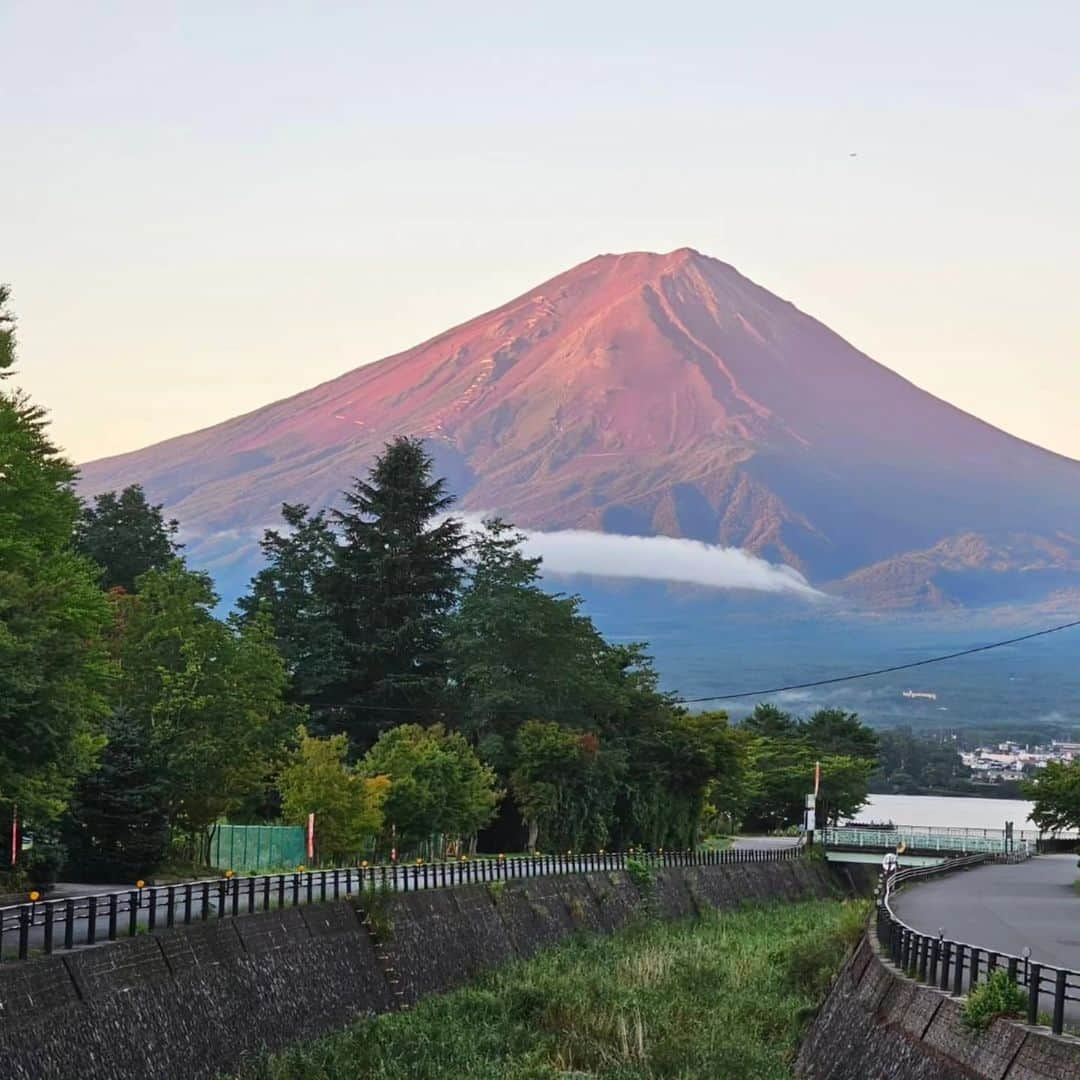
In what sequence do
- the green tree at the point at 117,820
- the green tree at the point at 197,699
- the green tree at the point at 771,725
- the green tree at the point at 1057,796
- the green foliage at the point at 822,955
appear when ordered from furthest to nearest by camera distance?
the green tree at the point at 771,725 → the green tree at the point at 1057,796 → the green tree at the point at 197,699 → the green tree at the point at 117,820 → the green foliage at the point at 822,955

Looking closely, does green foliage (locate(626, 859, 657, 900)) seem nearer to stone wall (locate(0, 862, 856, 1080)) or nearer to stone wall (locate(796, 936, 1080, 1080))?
stone wall (locate(0, 862, 856, 1080))

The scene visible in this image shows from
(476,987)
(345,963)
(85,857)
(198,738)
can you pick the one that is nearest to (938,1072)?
(345,963)

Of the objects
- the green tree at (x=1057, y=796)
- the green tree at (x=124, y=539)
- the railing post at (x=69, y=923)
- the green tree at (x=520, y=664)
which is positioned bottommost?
the green tree at (x=1057, y=796)

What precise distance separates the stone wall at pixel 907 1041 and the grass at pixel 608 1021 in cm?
144

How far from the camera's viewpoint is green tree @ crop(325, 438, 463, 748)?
10906 centimetres

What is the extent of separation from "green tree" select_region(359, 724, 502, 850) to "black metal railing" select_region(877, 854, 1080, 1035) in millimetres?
32239

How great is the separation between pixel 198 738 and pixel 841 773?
88.8 metres

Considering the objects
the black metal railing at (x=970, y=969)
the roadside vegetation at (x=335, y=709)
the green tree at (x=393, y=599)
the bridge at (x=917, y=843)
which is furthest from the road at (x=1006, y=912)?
the green tree at (x=393, y=599)

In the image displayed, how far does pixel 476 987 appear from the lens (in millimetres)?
49375

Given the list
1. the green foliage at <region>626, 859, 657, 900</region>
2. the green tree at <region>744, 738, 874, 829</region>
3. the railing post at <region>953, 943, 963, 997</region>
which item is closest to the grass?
the railing post at <region>953, 943, 963, 997</region>

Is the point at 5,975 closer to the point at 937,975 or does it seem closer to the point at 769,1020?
the point at 937,975

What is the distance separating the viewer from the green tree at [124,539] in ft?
393

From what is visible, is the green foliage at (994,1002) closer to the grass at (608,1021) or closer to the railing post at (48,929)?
the grass at (608,1021)

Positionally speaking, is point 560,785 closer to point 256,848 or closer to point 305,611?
point 256,848
